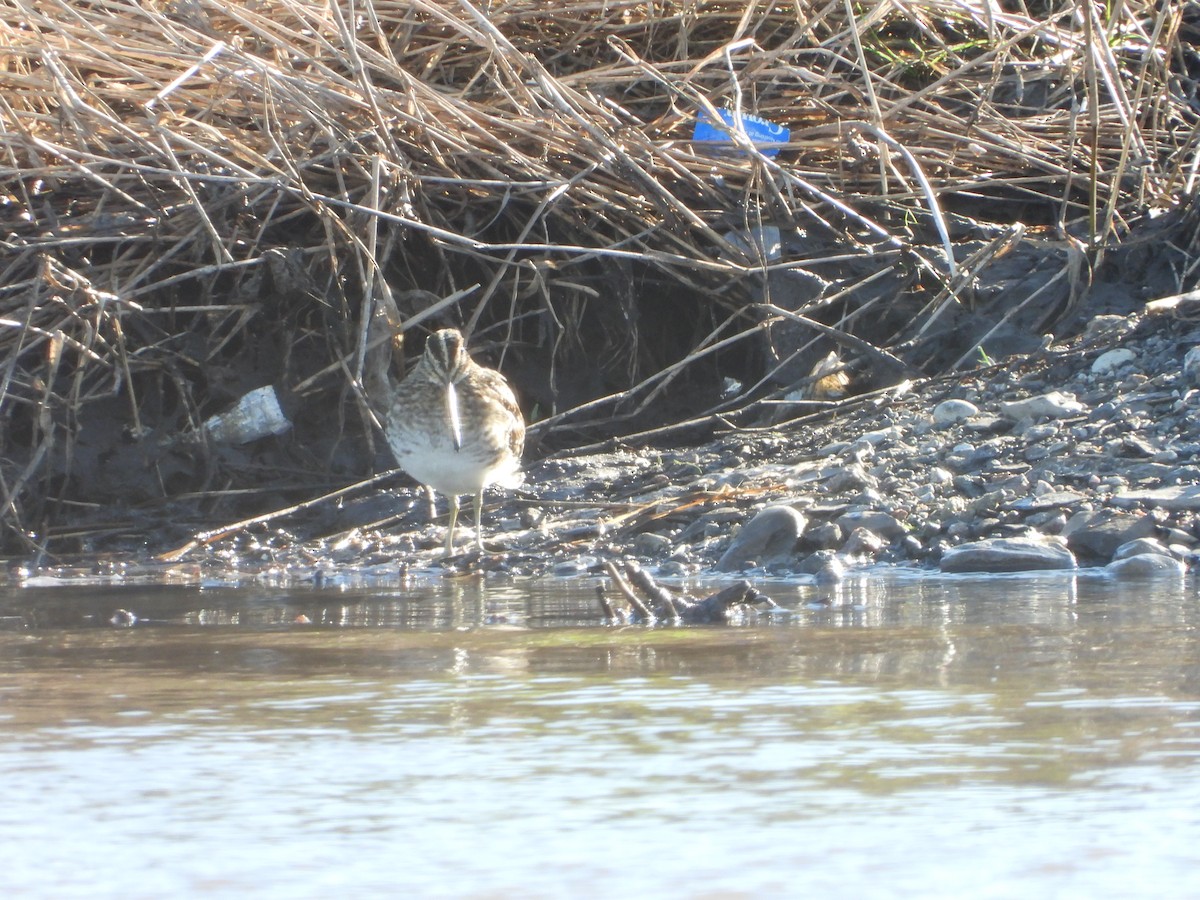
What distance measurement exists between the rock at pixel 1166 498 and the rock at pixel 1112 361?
1134 millimetres

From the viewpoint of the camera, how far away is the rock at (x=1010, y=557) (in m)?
4.67

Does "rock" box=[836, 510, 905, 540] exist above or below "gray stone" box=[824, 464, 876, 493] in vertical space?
below

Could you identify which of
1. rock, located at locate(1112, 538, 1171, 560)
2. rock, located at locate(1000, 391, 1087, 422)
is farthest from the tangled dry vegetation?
rock, located at locate(1112, 538, 1171, 560)

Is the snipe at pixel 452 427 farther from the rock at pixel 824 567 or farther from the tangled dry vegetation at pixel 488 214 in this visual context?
the rock at pixel 824 567

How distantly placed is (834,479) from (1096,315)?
1722mm

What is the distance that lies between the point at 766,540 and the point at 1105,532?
3.01 ft

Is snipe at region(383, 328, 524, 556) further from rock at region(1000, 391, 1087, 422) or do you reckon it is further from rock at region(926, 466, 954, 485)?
rock at region(1000, 391, 1087, 422)

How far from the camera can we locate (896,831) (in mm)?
2045

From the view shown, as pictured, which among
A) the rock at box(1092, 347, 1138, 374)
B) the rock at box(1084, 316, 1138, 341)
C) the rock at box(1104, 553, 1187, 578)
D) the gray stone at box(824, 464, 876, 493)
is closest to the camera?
the rock at box(1104, 553, 1187, 578)

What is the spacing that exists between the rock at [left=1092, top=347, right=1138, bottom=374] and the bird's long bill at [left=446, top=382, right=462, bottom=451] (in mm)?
2209

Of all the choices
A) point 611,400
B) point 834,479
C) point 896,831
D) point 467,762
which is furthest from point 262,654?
point 611,400

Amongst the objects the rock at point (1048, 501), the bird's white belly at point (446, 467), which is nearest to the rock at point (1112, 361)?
the rock at point (1048, 501)

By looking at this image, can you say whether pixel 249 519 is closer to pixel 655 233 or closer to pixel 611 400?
pixel 611 400

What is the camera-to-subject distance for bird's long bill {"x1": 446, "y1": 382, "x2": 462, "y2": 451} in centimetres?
564
